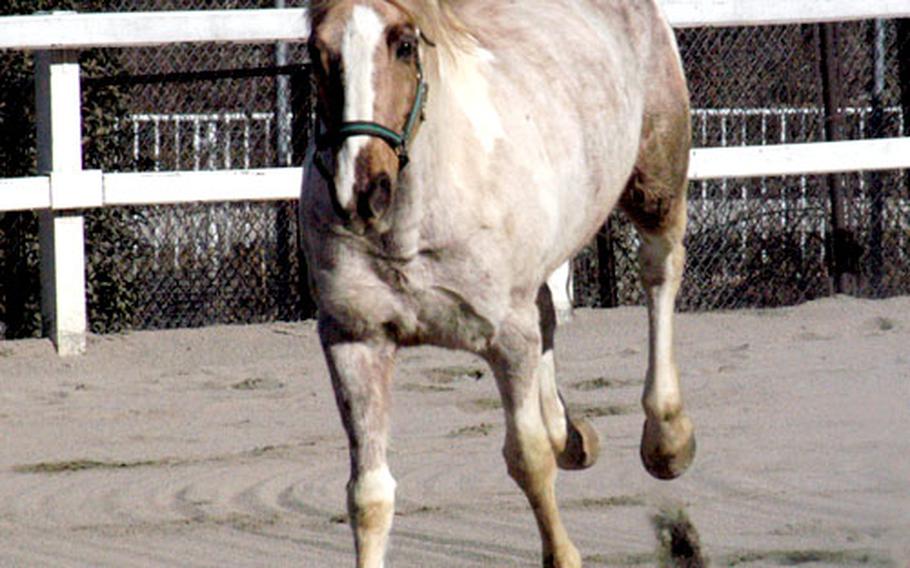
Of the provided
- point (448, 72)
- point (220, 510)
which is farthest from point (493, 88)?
point (220, 510)

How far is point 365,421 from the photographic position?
184 inches

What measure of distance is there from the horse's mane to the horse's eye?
77 mm

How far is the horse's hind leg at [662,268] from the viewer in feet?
20.1

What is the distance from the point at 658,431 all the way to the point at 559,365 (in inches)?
118

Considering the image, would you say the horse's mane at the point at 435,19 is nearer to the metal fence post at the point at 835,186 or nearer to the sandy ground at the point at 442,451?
the sandy ground at the point at 442,451

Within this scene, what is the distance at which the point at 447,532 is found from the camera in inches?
226

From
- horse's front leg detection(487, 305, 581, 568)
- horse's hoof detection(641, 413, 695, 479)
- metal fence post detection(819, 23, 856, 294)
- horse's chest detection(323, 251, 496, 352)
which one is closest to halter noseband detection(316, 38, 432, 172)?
horse's chest detection(323, 251, 496, 352)

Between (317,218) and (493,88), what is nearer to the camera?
(317,218)

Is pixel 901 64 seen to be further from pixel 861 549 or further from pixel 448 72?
pixel 448 72

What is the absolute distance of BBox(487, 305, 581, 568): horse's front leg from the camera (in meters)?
4.79

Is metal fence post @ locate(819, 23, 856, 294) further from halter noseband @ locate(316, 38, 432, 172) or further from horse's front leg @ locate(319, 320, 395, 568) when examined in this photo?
halter noseband @ locate(316, 38, 432, 172)

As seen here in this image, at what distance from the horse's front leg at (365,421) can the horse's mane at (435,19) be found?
2.46 feet

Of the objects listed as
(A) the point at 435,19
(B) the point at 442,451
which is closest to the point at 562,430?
(B) the point at 442,451

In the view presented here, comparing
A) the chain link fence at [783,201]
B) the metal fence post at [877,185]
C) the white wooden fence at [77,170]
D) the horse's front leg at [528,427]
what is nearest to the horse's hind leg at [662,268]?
the horse's front leg at [528,427]
